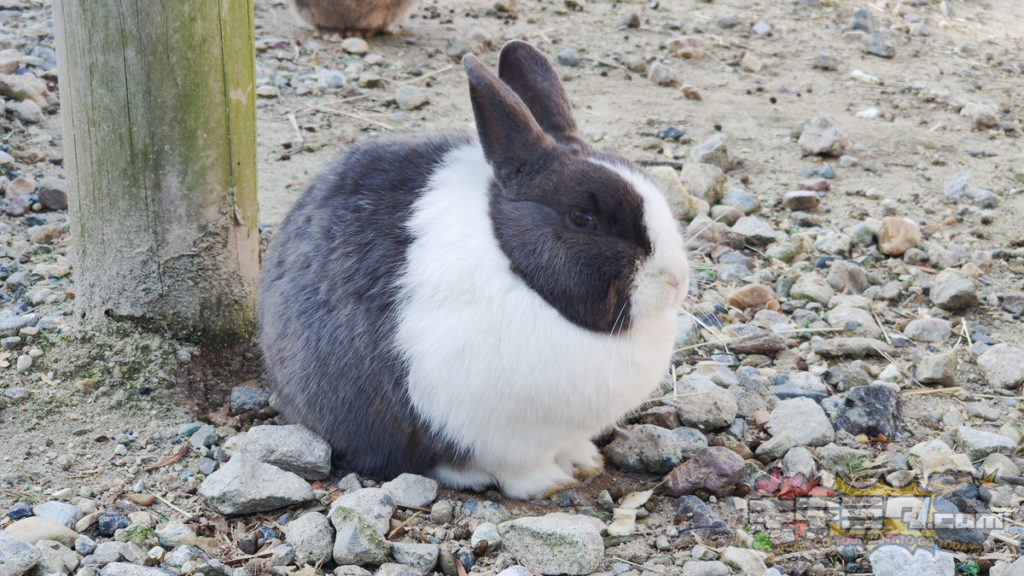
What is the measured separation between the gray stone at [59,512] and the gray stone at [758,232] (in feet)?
11.9

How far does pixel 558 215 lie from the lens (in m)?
3.15

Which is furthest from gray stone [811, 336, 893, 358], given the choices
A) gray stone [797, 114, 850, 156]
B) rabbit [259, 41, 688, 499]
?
gray stone [797, 114, 850, 156]

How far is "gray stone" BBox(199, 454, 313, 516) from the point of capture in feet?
10.6

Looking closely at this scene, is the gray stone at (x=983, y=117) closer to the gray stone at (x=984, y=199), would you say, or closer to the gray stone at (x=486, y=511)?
the gray stone at (x=984, y=199)

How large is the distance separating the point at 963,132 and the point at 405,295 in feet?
16.8

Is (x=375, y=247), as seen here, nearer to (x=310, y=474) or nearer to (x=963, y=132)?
(x=310, y=474)

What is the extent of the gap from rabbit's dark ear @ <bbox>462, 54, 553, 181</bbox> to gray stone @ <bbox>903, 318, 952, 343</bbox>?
2286mm

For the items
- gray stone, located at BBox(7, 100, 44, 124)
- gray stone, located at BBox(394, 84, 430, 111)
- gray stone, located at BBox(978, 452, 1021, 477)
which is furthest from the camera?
gray stone, located at BBox(394, 84, 430, 111)

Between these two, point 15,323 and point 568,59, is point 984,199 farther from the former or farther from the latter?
point 15,323

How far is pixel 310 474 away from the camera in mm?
3527

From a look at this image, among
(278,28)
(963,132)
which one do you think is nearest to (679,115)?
(963,132)

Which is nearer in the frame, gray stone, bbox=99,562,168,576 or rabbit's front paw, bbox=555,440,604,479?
gray stone, bbox=99,562,168,576

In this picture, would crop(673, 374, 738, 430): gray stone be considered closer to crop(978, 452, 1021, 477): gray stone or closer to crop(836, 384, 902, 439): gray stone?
crop(836, 384, 902, 439): gray stone

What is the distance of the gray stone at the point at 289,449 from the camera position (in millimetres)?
3453
